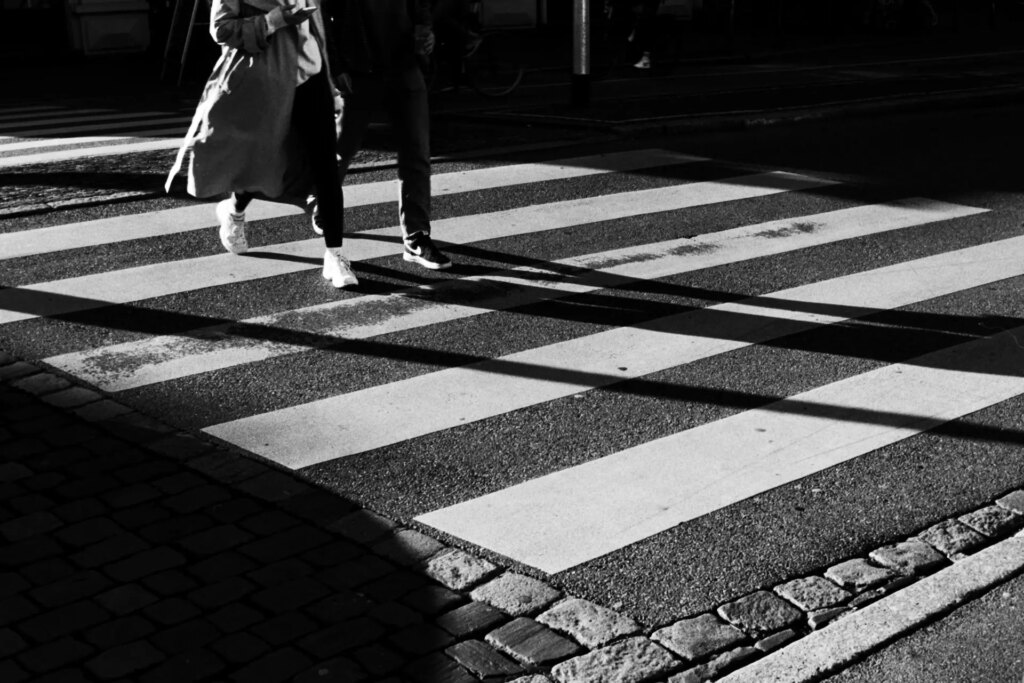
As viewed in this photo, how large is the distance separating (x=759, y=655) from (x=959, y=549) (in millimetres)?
925

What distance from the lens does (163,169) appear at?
31.9 feet

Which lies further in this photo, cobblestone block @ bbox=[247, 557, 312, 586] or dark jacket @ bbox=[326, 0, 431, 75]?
dark jacket @ bbox=[326, 0, 431, 75]

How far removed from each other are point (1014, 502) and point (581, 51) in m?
8.84

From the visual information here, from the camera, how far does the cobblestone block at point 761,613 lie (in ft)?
11.8

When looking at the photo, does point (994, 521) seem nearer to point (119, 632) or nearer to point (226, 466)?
point (226, 466)

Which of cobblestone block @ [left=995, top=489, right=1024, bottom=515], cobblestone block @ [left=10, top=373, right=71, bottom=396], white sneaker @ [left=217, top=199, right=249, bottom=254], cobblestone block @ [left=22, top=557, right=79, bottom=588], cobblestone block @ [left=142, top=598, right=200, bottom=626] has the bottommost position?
cobblestone block @ [left=995, top=489, right=1024, bottom=515]

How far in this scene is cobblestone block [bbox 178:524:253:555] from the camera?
3969 millimetres

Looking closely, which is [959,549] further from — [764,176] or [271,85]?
[764,176]

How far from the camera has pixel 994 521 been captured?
421 cm

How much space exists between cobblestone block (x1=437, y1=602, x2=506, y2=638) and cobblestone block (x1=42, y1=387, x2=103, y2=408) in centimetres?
216

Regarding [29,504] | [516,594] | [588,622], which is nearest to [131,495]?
[29,504]

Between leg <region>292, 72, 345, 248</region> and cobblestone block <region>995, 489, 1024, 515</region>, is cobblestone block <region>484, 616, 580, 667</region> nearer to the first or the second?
cobblestone block <region>995, 489, 1024, 515</region>

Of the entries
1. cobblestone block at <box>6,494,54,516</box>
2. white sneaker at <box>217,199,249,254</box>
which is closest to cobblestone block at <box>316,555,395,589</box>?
cobblestone block at <box>6,494,54,516</box>

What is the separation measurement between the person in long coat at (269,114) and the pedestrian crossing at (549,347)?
523 mm
